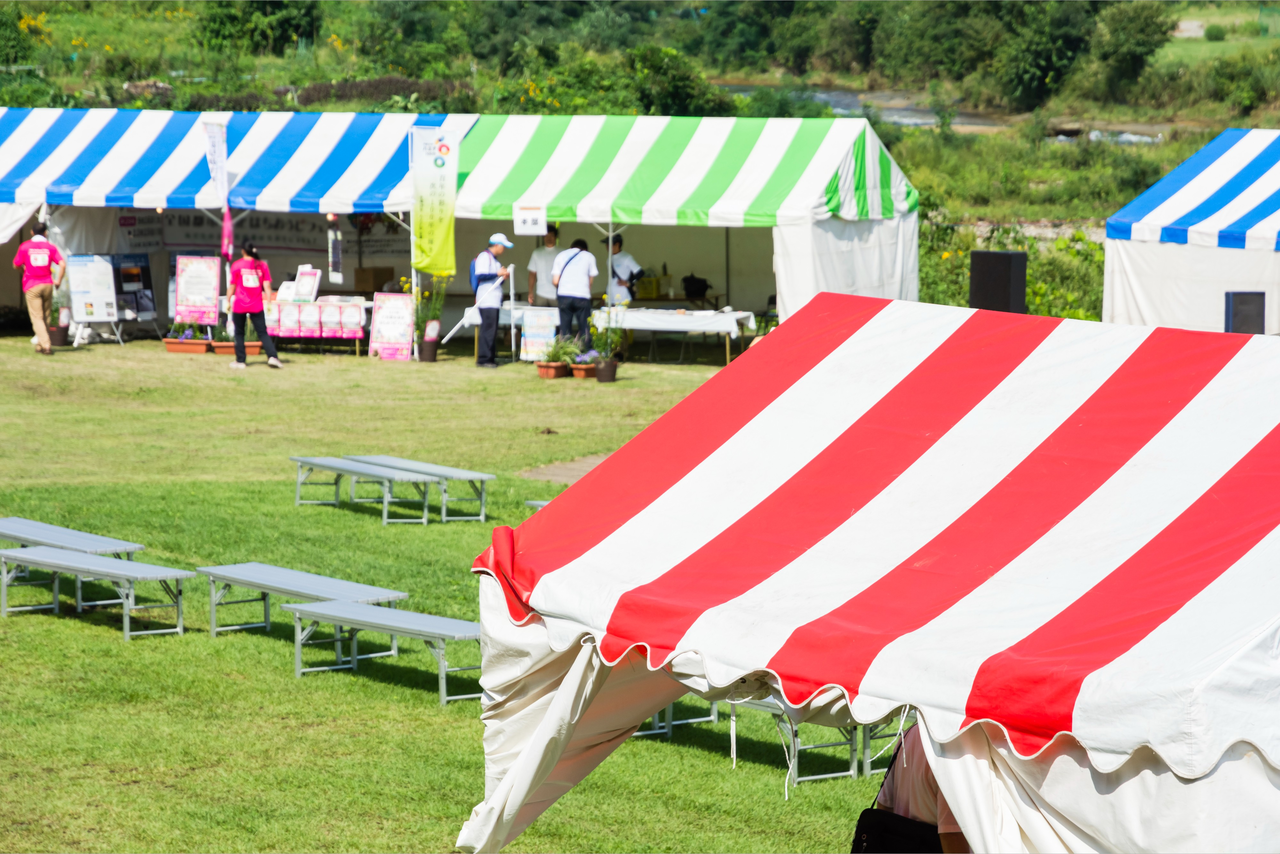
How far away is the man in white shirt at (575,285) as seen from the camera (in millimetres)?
16031

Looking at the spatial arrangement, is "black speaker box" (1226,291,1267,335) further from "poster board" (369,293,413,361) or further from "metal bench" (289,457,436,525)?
"poster board" (369,293,413,361)

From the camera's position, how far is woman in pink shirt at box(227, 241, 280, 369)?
1580 cm

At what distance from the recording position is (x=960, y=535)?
3.49m

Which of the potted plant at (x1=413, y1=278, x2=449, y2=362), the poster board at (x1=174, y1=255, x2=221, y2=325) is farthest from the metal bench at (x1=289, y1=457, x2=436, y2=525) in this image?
the poster board at (x1=174, y1=255, x2=221, y2=325)

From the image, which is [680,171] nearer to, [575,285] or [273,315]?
[575,285]

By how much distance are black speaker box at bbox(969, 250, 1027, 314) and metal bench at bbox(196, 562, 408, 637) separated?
11.4ft

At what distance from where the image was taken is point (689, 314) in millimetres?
16406

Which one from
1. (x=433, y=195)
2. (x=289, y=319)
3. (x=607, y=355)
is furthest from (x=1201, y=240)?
(x=289, y=319)

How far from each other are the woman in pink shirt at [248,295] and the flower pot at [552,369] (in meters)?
3.07

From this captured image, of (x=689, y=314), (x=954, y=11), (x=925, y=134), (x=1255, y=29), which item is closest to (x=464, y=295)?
(x=689, y=314)

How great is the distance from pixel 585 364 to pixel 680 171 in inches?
105

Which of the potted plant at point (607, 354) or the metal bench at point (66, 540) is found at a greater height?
the potted plant at point (607, 354)

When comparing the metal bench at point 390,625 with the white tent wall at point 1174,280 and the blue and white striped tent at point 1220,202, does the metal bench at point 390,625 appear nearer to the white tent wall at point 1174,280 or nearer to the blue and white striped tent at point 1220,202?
the blue and white striped tent at point 1220,202

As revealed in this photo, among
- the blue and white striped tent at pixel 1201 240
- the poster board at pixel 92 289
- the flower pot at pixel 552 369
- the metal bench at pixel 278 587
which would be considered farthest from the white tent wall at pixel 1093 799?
the poster board at pixel 92 289
